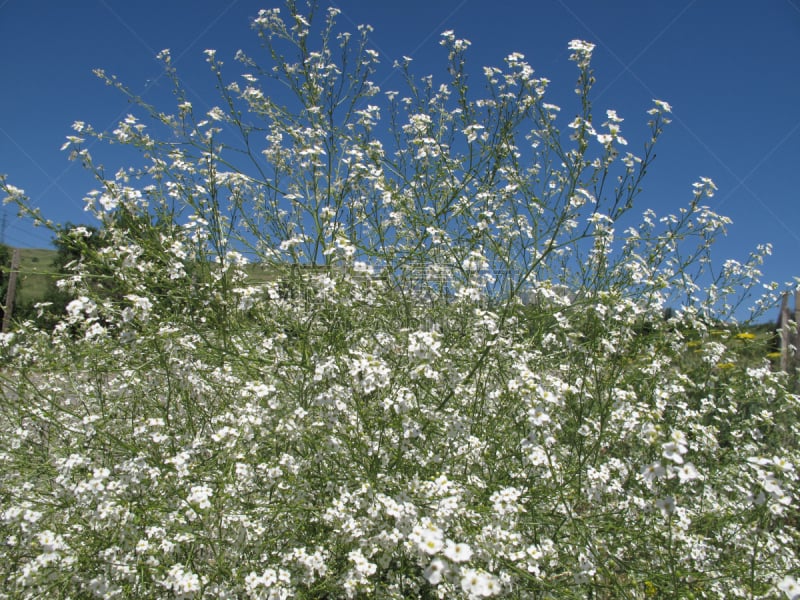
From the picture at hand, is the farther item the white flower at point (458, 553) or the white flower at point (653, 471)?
the white flower at point (653, 471)

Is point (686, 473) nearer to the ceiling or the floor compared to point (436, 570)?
nearer to the ceiling

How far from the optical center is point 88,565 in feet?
8.18

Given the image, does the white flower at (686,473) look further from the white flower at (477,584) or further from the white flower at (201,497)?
the white flower at (201,497)

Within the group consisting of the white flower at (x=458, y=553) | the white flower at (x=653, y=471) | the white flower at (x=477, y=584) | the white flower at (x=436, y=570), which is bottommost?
the white flower at (x=477, y=584)

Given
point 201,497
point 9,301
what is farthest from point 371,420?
point 9,301

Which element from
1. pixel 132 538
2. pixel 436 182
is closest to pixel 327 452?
pixel 132 538

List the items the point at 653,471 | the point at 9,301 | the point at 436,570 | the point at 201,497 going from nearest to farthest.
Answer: the point at 436,570
the point at 653,471
the point at 201,497
the point at 9,301

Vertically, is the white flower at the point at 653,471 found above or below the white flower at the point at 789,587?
above

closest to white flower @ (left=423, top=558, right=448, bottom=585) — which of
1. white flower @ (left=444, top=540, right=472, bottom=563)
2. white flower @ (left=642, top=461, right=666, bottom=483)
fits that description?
white flower @ (left=444, top=540, right=472, bottom=563)

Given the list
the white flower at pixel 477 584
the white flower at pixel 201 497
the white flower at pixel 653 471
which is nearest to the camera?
the white flower at pixel 477 584

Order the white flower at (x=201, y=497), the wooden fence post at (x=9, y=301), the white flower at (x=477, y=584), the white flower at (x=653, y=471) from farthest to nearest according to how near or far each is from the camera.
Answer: the wooden fence post at (x=9, y=301), the white flower at (x=201, y=497), the white flower at (x=653, y=471), the white flower at (x=477, y=584)

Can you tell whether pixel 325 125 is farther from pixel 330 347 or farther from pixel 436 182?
pixel 330 347

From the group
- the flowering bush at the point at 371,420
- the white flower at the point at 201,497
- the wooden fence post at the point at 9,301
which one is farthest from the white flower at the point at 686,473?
the wooden fence post at the point at 9,301

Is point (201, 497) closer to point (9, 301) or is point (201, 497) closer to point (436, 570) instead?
point (436, 570)
